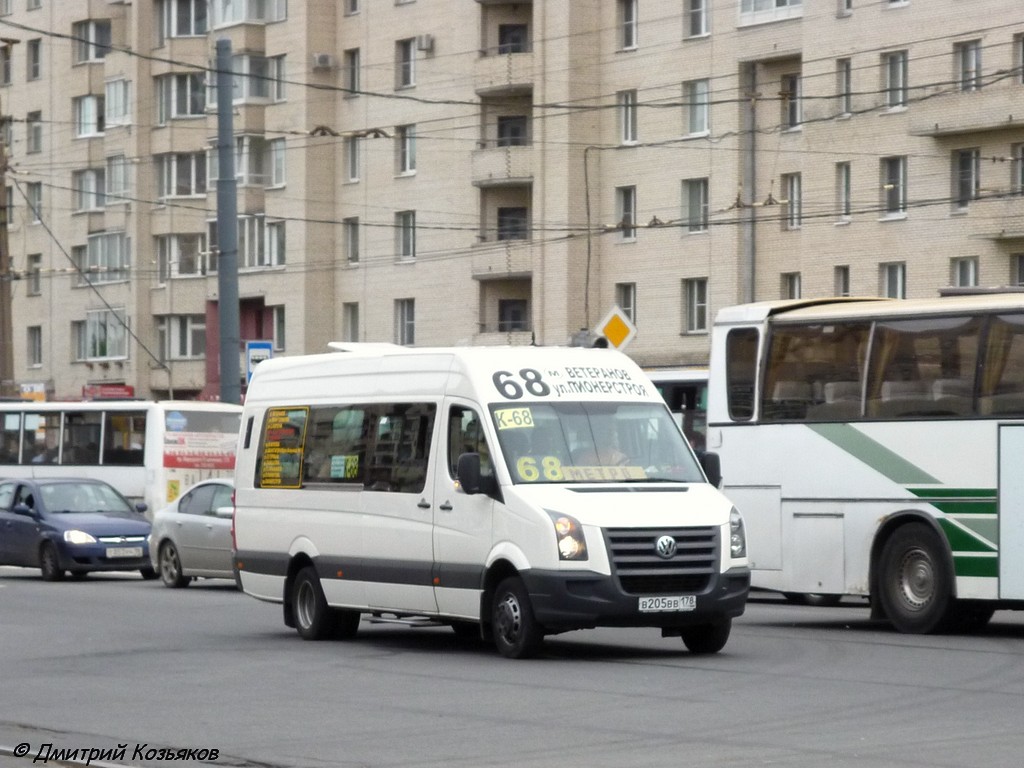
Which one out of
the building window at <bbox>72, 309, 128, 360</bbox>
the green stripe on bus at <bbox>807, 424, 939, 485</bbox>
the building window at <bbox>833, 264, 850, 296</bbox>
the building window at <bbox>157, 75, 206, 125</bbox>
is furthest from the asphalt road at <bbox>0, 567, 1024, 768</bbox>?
the building window at <bbox>72, 309, 128, 360</bbox>

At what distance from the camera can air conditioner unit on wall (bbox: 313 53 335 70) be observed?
66.9m

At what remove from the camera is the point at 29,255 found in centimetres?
7906

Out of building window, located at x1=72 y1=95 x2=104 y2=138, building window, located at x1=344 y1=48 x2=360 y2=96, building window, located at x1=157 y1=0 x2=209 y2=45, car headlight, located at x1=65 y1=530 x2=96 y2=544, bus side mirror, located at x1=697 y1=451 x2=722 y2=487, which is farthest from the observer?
building window, located at x1=72 y1=95 x2=104 y2=138

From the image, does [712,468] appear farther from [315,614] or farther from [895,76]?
[895,76]

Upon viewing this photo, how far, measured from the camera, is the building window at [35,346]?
261 feet

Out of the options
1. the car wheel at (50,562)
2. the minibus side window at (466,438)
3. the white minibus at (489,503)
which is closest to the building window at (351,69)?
the car wheel at (50,562)

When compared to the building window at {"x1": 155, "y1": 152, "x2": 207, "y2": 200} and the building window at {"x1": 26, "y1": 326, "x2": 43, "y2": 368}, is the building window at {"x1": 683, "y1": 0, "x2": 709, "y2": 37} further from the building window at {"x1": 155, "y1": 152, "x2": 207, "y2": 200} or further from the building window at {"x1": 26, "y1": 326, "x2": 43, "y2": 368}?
the building window at {"x1": 26, "y1": 326, "x2": 43, "y2": 368}

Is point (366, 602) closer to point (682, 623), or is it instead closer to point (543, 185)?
point (682, 623)

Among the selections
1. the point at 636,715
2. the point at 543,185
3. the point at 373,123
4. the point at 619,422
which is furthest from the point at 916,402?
the point at 373,123

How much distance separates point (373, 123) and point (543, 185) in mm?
9030

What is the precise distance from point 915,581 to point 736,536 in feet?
11.8

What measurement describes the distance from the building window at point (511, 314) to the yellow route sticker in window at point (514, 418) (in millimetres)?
46426

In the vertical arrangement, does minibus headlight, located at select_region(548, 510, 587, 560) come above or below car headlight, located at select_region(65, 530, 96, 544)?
above

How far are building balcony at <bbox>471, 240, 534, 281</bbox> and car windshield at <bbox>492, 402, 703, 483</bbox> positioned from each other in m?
44.4
